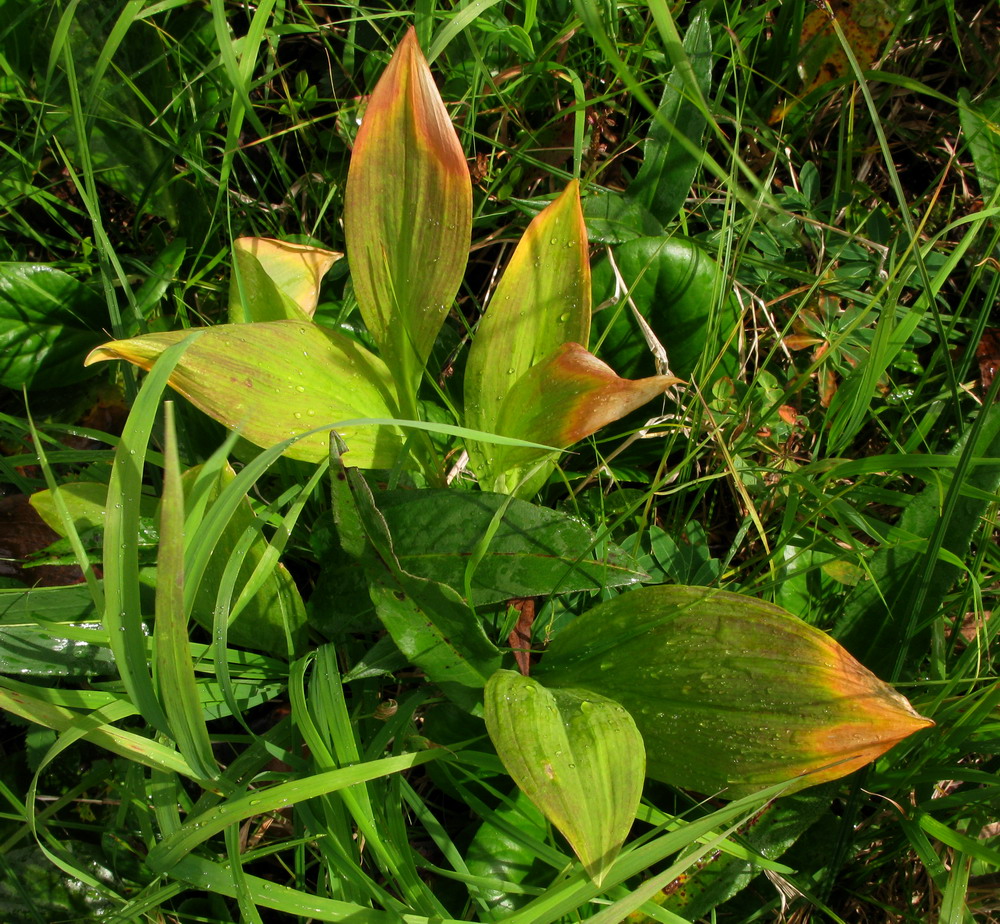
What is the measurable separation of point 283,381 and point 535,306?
29 cm

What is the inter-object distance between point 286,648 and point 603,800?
454 mm

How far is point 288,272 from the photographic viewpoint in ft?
3.47

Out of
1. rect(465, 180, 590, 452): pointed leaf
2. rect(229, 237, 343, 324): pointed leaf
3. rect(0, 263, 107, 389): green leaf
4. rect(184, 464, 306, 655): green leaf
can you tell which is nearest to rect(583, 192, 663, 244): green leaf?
rect(465, 180, 590, 452): pointed leaf

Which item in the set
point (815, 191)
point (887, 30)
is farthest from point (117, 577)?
point (887, 30)

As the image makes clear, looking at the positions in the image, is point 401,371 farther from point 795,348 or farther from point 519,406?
point 795,348

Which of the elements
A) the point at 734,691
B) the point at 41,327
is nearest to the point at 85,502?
the point at 41,327

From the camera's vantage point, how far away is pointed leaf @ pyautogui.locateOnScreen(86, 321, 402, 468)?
0.80 meters

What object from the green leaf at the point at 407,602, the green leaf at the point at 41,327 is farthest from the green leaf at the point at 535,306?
the green leaf at the point at 41,327

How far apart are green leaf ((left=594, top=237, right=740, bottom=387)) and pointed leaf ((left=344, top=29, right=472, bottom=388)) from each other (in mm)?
291

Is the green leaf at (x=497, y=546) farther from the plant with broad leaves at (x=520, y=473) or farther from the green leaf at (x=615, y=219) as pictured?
the green leaf at (x=615, y=219)

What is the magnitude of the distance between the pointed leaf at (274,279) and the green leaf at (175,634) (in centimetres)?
33

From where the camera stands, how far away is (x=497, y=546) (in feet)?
2.83

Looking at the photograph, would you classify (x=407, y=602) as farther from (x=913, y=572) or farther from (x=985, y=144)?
(x=985, y=144)

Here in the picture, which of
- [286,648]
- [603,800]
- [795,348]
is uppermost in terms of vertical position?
[795,348]
